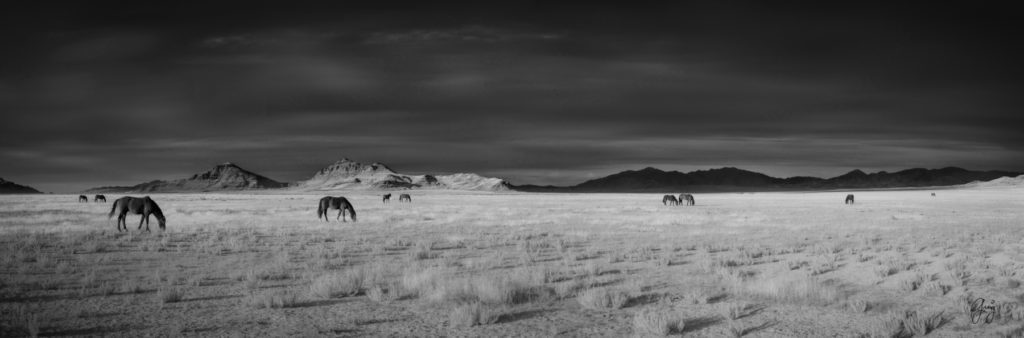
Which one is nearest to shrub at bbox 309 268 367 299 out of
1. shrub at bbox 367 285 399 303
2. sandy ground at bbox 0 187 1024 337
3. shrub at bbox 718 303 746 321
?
sandy ground at bbox 0 187 1024 337

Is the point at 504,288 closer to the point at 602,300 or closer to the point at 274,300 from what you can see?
the point at 602,300

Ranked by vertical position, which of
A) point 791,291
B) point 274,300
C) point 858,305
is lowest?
point 858,305

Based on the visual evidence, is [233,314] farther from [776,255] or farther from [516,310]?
[776,255]

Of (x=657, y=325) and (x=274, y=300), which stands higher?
(x=274, y=300)

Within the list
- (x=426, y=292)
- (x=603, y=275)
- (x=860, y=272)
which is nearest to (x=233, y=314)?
(x=426, y=292)

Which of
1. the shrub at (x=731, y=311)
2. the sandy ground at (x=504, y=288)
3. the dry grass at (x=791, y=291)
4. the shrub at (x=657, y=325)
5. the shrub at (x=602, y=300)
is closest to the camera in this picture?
the shrub at (x=657, y=325)

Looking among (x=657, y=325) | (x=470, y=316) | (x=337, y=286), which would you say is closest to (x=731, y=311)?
(x=657, y=325)

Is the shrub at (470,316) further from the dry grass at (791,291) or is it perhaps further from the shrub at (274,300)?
the dry grass at (791,291)

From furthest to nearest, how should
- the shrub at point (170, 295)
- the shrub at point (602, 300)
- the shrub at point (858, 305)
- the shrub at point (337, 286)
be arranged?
the shrub at point (337, 286), the shrub at point (170, 295), the shrub at point (602, 300), the shrub at point (858, 305)

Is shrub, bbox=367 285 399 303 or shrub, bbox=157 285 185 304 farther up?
shrub, bbox=157 285 185 304

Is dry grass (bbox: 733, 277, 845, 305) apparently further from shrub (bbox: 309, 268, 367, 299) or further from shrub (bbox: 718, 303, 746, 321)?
shrub (bbox: 309, 268, 367, 299)

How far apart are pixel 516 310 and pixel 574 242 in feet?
39.6

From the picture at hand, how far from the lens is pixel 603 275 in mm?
13664

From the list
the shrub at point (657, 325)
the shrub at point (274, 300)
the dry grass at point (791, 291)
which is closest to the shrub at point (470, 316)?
the shrub at point (657, 325)
